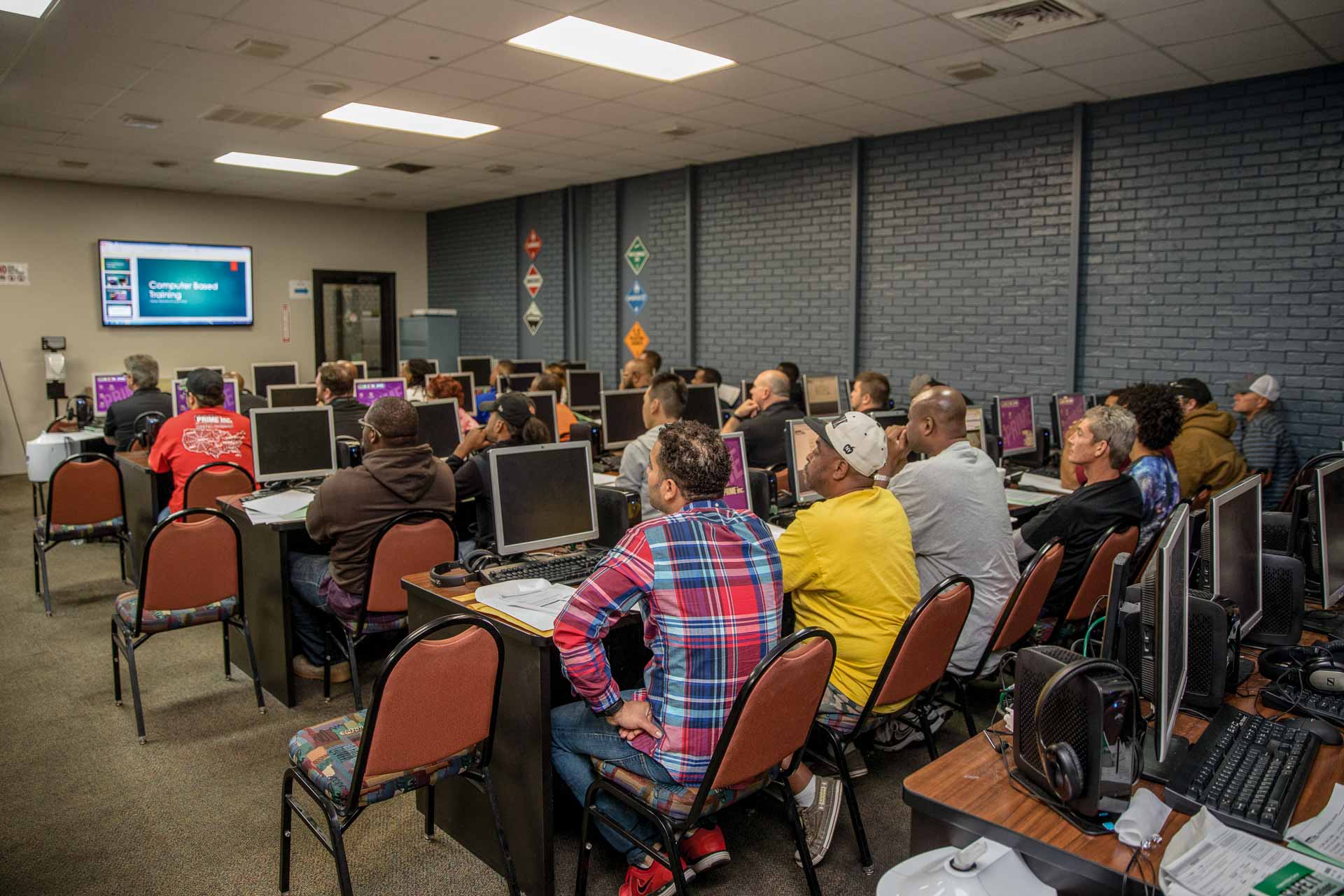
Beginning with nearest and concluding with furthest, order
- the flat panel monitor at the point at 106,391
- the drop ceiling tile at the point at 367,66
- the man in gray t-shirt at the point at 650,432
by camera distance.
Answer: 1. the man in gray t-shirt at the point at 650,432
2. the drop ceiling tile at the point at 367,66
3. the flat panel monitor at the point at 106,391

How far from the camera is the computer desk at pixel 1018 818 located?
4.74 ft

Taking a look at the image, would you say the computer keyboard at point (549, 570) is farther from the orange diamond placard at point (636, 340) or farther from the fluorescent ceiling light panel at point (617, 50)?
the orange diamond placard at point (636, 340)

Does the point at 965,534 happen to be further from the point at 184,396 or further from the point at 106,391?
the point at 106,391

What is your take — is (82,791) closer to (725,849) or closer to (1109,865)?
(725,849)

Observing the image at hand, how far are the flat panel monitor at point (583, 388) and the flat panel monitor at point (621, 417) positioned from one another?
156 cm

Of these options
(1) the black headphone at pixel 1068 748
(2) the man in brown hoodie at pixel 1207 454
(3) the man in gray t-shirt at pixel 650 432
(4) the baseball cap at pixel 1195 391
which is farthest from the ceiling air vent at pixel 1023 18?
(1) the black headphone at pixel 1068 748

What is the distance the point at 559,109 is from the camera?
6.61 metres

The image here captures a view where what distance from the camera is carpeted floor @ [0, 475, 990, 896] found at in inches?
99.5

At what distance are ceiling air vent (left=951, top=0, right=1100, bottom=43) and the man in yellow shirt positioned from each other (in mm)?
2973

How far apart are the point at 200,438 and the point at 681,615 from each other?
3.73 metres

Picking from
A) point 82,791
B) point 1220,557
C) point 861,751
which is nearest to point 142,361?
point 82,791

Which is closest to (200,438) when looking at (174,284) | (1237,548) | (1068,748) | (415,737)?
(415,737)

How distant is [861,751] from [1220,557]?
1488 millimetres

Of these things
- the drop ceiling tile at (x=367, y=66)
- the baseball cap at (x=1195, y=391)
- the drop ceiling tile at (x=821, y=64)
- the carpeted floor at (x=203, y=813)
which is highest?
the drop ceiling tile at (x=367, y=66)
